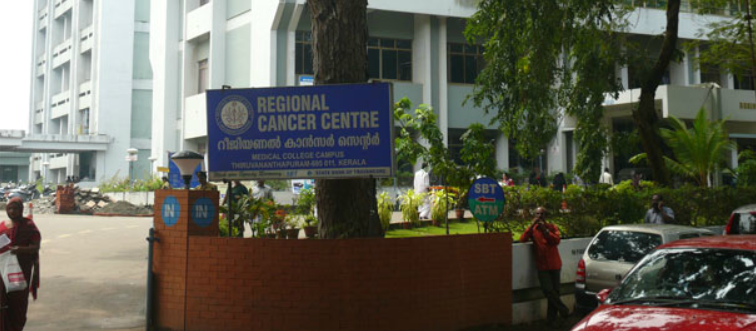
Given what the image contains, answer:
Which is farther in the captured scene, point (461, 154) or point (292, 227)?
point (292, 227)

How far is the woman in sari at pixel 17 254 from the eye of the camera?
7.05m

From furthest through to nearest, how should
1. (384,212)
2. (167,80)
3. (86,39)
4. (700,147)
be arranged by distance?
(86,39) → (167,80) → (700,147) → (384,212)

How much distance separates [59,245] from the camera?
53.1ft

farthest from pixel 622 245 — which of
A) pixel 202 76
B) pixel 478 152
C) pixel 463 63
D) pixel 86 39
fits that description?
pixel 86 39

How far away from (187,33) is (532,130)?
25.9 meters

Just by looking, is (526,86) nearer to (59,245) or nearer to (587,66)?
(587,66)

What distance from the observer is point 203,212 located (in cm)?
827

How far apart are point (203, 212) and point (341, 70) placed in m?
2.61

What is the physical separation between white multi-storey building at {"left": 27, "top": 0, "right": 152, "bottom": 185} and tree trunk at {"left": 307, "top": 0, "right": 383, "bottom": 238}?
4588cm

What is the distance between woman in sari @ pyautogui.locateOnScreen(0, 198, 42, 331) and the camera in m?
7.05

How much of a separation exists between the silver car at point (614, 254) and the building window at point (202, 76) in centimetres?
2937

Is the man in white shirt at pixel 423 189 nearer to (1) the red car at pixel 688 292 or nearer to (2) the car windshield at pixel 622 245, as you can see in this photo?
(2) the car windshield at pixel 622 245

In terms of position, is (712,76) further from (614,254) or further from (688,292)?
(688,292)

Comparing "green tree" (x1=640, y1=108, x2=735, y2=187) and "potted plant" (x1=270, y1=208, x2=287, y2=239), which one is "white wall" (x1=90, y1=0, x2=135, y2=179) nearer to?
"green tree" (x1=640, y1=108, x2=735, y2=187)
